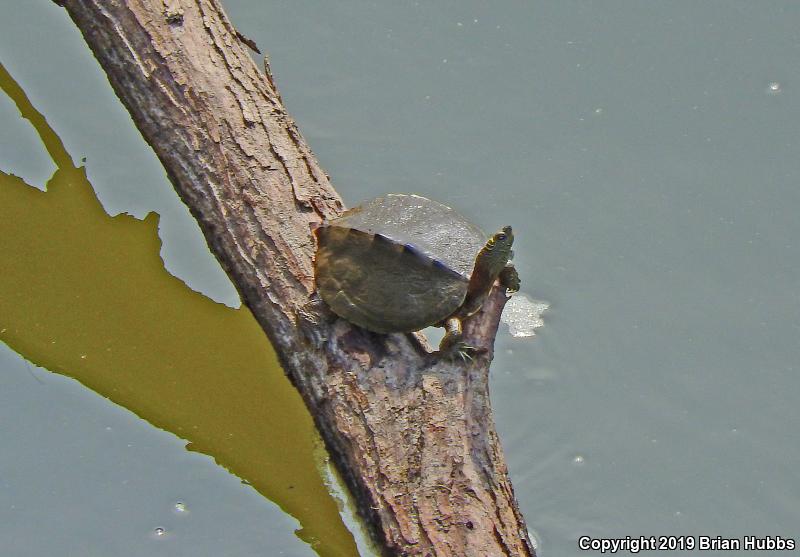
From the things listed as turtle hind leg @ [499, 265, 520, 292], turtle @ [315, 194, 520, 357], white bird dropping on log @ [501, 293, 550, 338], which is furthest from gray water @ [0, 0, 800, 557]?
turtle @ [315, 194, 520, 357]

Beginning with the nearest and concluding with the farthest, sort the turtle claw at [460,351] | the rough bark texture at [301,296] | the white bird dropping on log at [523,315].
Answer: the rough bark texture at [301,296] < the turtle claw at [460,351] < the white bird dropping on log at [523,315]

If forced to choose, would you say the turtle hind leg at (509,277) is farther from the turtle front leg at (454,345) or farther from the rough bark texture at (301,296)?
the turtle front leg at (454,345)

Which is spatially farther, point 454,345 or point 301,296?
point 301,296

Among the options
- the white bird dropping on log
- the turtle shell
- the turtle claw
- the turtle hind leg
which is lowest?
the turtle claw

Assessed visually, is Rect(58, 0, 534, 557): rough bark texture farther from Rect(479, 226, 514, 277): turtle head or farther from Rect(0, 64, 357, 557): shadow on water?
Rect(0, 64, 357, 557): shadow on water

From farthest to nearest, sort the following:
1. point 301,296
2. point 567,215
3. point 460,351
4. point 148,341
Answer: point 567,215 < point 148,341 < point 301,296 < point 460,351

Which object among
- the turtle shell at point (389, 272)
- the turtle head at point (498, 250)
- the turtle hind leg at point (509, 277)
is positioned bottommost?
the turtle shell at point (389, 272)

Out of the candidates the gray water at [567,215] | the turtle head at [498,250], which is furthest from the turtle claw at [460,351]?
the gray water at [567,215]

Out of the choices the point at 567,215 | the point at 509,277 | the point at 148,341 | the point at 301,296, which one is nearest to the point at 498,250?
the point at 509,277

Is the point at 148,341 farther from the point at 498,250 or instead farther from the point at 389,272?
the point at 498,250
